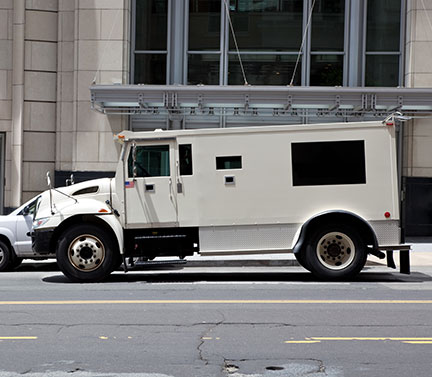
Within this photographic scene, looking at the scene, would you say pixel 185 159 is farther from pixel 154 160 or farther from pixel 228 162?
pixel 228 162

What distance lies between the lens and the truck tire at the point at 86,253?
11.7m

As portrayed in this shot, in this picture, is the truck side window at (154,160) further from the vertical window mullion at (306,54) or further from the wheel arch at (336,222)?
the vertical window mullion at (306,54)

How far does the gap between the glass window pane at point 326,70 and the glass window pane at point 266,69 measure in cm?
44

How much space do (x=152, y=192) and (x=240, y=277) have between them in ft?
7.53

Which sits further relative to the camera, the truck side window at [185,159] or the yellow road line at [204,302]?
the truck side window at [185,159]

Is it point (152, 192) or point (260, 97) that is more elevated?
point (260, 97)

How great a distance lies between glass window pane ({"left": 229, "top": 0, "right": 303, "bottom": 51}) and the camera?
67.3ft

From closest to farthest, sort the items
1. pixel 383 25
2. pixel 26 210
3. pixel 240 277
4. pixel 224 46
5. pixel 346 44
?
pixel 240 277 < pixel 26 210 < pixel 346 44 < pixel 224 46 < pixel 383 25

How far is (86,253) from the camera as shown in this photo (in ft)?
38.5

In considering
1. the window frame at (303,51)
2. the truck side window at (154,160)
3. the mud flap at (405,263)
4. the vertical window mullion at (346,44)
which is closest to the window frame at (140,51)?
the window frame at (303,51)

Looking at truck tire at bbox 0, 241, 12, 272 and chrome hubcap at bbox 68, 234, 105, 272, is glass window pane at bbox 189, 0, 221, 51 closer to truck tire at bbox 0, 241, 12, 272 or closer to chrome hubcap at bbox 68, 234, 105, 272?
truck tire at bbox 0, 241, 12, 272

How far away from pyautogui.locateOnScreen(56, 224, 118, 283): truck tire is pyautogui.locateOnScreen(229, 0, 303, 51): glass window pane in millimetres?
10355

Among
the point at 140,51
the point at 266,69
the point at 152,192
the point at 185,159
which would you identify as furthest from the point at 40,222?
the point at 266,69

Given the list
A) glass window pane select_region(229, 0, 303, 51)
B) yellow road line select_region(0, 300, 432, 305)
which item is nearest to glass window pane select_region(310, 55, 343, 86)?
glass window pane select_region(229, 0, 303, 51)
